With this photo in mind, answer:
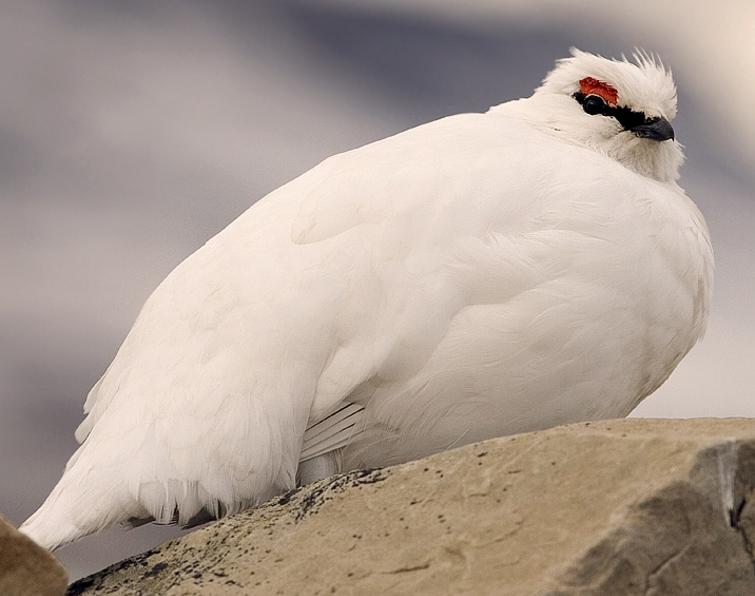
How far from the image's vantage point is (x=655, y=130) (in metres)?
5.82

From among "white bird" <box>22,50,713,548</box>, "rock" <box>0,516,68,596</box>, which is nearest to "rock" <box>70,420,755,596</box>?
"rock" <box>0,516,68,596</box>

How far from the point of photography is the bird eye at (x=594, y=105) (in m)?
5.91

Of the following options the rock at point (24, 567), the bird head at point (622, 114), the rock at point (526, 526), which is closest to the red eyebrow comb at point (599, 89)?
the bird head at point (622, 114)

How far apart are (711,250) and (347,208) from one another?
1.86m

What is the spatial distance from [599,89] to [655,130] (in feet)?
1.18

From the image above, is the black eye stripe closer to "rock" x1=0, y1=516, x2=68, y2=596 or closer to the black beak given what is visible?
the black beak

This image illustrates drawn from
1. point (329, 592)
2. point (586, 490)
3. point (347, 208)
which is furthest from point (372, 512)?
point (347, 208)

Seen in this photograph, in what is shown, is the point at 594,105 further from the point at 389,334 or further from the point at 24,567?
the point at 24,567

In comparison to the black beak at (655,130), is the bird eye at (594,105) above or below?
above

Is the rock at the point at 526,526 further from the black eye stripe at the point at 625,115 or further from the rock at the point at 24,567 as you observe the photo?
the black eye stripe at the point at 625,115

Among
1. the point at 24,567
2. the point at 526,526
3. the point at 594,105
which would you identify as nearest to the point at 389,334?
the point at 526,526

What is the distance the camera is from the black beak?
5.82 metres

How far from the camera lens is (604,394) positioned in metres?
4.86

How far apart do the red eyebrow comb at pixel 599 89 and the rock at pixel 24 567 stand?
356cm
